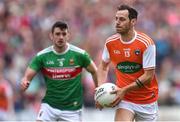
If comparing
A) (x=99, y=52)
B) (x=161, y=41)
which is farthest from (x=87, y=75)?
(x=161, y=41)

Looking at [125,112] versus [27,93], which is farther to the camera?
[27,93]

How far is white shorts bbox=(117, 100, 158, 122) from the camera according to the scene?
40.2ft

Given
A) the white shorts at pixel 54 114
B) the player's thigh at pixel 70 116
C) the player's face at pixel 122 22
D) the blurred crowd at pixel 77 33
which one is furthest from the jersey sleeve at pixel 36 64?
the blurred crowd at pixel 77 33

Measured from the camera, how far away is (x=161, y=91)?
773 inches

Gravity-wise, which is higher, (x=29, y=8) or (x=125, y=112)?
(x=29, y=8)

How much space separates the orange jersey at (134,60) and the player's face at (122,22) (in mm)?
258

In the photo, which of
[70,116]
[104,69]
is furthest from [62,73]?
[104,69]

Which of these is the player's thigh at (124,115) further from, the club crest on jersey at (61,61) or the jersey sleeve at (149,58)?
the club crest on jersey at (61,61)

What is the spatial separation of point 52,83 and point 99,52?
6.70 m

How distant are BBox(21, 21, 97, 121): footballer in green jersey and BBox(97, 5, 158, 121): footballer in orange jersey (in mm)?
1083

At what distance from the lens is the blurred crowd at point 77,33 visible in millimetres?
19375

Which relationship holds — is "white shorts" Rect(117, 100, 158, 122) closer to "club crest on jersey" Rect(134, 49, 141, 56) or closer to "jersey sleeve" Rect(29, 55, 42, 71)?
"club crest on jersey" Rect(134, 49, 141, 56)

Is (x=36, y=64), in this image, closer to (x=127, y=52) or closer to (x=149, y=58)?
(x=127, y=52)

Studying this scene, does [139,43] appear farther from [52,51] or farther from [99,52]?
[99,52]
